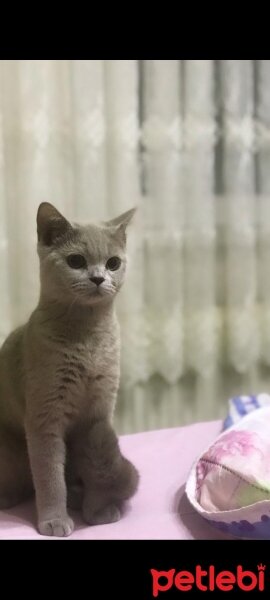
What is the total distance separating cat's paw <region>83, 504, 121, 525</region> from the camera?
0.98 m

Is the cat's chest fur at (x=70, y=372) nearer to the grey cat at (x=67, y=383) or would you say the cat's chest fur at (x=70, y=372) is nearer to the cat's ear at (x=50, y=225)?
the grey cat at (x=67, y=383)

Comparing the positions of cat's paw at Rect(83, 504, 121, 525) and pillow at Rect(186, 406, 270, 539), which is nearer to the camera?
pillow at Rect(186, 406, 270, 539)

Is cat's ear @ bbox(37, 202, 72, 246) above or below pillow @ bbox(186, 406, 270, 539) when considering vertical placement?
above

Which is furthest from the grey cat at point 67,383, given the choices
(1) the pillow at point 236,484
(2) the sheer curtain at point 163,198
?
(2) the sheer curtain at point 163,198

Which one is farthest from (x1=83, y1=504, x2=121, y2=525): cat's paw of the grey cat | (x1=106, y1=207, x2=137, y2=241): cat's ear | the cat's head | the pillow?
(x1=106, y1=207, x2=137, y2=241): cat's ear

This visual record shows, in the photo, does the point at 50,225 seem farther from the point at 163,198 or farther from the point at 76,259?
the point at 163,198

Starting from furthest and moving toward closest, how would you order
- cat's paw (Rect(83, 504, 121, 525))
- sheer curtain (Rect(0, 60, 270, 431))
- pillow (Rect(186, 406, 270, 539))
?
sheer curtain (Rect(0, 60, 270, 431)) < cat's paw (Rect(83, 504, 121, 525)) < pillow (Rect(186, 406, 270, 539))

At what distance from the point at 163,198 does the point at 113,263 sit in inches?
20.4

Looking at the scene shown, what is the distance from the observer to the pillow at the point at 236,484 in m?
0.87

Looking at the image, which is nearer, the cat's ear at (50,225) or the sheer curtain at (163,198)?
the cat's ear at (50,225)

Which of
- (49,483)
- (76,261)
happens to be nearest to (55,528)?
(49,483)

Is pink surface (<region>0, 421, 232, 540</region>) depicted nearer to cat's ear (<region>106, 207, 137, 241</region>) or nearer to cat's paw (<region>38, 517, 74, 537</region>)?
cat's paw (<region>38, 517, 74, 537</region>)
